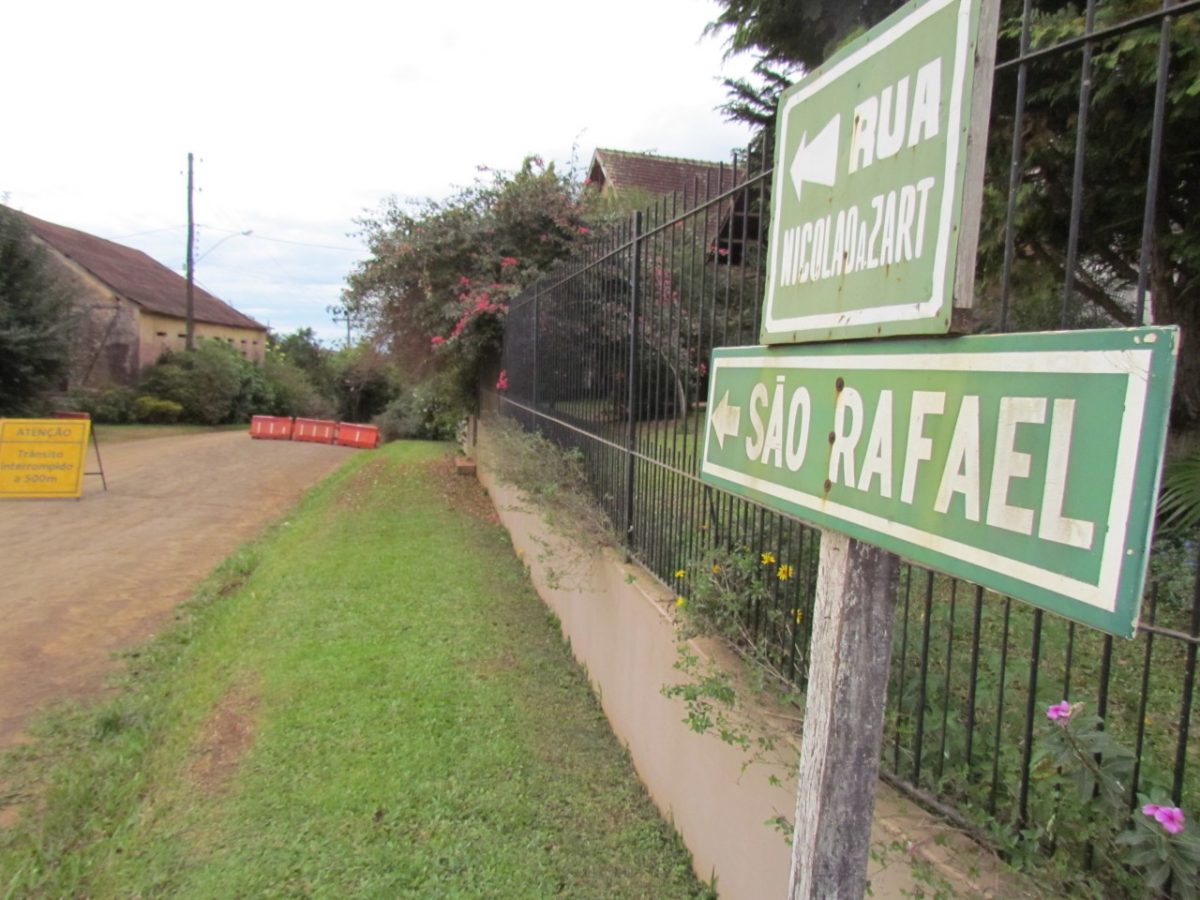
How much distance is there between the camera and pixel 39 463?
11188 millimetres

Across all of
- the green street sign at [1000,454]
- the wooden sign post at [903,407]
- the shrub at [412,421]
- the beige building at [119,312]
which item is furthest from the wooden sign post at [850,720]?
the beige building at [119,312]

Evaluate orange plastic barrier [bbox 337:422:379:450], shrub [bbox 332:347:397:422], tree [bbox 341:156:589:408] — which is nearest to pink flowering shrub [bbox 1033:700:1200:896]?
tree [bbox 341:156:589:408]

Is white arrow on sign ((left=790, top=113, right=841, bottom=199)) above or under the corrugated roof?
under

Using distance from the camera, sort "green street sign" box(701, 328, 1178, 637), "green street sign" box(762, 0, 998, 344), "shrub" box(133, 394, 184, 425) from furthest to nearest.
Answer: "shrub" box(133, 394, 184, 425), "green street sign" box(762, 0, 998, 344), "green street sign" box(701, 328, 1178, 637)

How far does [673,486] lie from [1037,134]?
295 cm

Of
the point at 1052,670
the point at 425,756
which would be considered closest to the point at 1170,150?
the point at 1052,670

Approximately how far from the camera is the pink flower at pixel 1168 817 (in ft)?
4.02

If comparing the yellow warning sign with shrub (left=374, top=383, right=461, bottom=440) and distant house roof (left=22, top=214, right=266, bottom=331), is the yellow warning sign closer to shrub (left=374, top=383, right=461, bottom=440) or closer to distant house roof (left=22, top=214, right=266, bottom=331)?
shrub (left=374, top=383, right=461, bottom=440)

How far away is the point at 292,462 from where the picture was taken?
664 inches

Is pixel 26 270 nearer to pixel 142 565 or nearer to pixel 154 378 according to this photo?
pixel 154 378

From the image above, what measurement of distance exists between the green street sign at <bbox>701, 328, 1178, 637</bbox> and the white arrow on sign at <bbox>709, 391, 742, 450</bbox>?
24 centimetres

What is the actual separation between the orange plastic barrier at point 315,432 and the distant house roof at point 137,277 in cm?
1201

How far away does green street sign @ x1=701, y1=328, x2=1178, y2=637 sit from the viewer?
2.87 ft

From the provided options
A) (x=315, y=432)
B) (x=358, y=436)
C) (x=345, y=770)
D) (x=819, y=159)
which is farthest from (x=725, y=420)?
(x=315, y=432)
